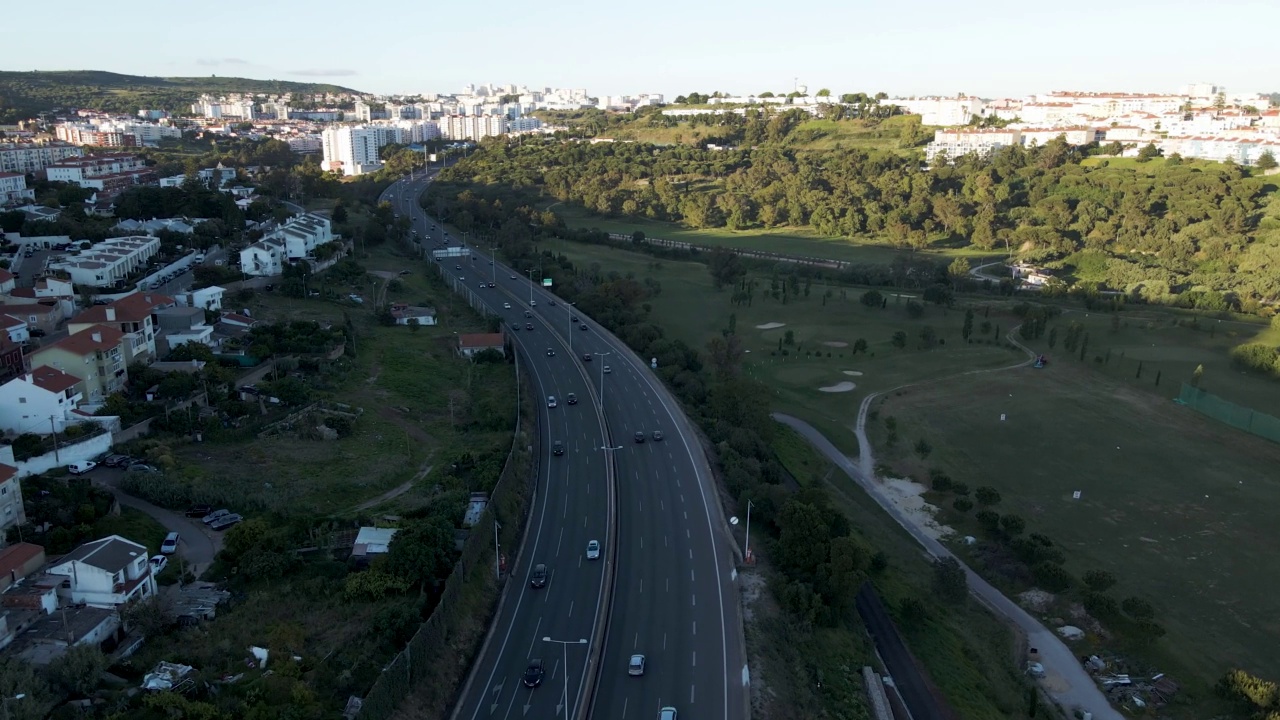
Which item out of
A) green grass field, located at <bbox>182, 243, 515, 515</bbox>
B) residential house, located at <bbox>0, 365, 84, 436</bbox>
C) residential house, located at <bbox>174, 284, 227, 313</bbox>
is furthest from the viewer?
residential house, located at <bbox>174, 284, 227, 313</bbox>

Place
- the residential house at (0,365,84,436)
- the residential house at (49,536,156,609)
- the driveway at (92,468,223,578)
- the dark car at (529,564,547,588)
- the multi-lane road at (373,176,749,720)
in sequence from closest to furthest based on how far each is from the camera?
the multi-lane road at (373,176,749,720) → the residential house at (49,536,156,609) → the driveway at (92,468,223,578) → the dark car at (529,564,547,588) → the residential house at (0,365,84,436)

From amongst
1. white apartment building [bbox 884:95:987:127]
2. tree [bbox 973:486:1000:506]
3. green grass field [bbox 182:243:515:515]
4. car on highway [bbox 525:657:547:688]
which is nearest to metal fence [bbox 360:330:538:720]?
car on highway [bbox 525:657:547:688]

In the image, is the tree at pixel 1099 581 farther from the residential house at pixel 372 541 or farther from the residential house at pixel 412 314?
the residential house at pixel 412 314

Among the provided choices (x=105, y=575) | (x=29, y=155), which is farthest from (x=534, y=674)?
(x=29, y=155)

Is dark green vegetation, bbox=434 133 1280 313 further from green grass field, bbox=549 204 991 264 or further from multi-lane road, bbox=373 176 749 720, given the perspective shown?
multi-lane road, bbox=373 176 749 720

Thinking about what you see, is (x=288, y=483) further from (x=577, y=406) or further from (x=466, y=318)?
(x=466, y=318)

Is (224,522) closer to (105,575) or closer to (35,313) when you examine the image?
(105,575)
